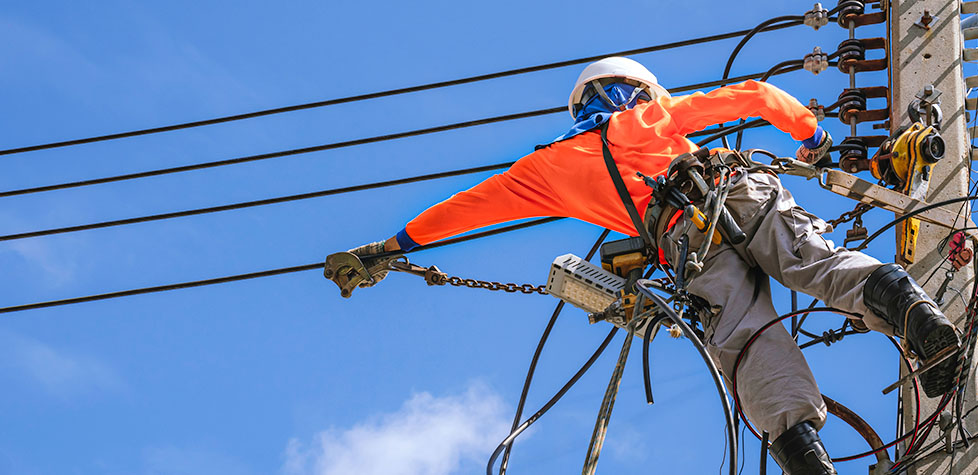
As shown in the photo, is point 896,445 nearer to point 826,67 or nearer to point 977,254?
point 977,254

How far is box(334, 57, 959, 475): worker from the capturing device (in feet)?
16.3

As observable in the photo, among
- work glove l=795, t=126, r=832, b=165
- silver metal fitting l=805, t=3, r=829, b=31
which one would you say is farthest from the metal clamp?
silver metal fitting l=805, t=3, r=829, b=31

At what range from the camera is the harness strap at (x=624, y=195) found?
236 inches

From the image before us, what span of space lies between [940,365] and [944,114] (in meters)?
1.85

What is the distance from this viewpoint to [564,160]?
633 centimetres

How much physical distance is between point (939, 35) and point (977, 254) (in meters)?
1.44

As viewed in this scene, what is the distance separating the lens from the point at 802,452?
4.88m

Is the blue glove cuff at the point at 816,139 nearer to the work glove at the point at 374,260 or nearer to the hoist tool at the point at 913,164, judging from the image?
the hoist tool at the point at 913,164

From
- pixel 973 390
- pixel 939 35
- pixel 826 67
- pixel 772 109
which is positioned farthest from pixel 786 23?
pixel 973 390

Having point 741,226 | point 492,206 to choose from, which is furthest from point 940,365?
point 492,206

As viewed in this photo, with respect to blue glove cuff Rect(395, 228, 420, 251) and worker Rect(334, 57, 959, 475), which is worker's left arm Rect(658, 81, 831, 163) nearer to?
worker Rect(334, 57, 959, 475)

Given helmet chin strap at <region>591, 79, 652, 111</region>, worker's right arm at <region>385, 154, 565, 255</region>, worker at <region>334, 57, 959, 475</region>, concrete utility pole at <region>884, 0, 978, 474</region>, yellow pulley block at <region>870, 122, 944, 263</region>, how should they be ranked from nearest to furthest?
worker at <region>334, 57, 959, 475</region> < concrete utility pole at <region>884, 0, 978, 474</region> < yellow pulley block at <region>870, 122, 944, 263</region> < worker's right arm at <region>385, 154, 565, 255</region> < helmet chin strap at <region>591, 79, 652, 111</region>

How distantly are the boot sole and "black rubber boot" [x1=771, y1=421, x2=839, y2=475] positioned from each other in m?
0.52

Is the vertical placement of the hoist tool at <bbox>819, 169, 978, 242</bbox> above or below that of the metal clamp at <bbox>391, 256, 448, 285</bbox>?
below
